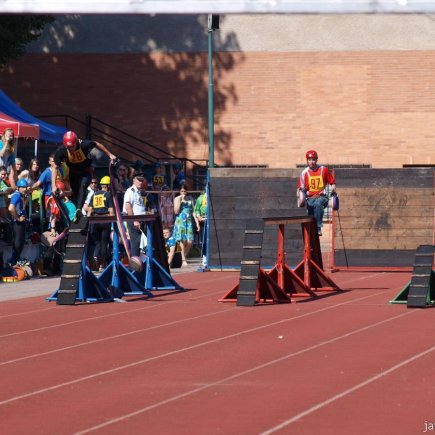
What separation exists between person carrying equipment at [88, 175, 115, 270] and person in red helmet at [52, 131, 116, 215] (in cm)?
476

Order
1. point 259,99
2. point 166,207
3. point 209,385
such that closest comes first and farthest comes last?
point 209,385 < point 166,207 < point 259,99

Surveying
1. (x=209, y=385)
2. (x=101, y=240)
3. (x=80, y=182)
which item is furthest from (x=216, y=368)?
(x=101, y=240)

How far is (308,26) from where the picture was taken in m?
43.8

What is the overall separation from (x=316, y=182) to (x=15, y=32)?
17349 mm

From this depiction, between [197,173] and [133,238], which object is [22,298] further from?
[197,173]

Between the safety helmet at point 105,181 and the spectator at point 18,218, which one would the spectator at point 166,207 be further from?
the spectator at point 18,218

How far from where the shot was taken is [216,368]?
11.1 m

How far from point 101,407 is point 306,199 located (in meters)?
15.3

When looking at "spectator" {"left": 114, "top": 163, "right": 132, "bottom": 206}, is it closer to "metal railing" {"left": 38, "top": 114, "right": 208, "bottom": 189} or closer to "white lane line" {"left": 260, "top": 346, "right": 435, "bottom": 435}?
"metal railing" {"left": 38, "top": 114, "right": 208, "bottom": 189}

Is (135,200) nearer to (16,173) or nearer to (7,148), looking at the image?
(16,173)

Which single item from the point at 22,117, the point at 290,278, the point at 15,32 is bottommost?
the point at 290,278

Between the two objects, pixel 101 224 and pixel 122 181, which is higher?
pixel 122 181

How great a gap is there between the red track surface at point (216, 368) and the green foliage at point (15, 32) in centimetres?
2125

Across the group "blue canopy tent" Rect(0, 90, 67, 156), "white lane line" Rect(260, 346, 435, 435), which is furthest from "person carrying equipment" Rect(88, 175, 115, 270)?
"white lane line" Rect(260, 346, 435, 435)
